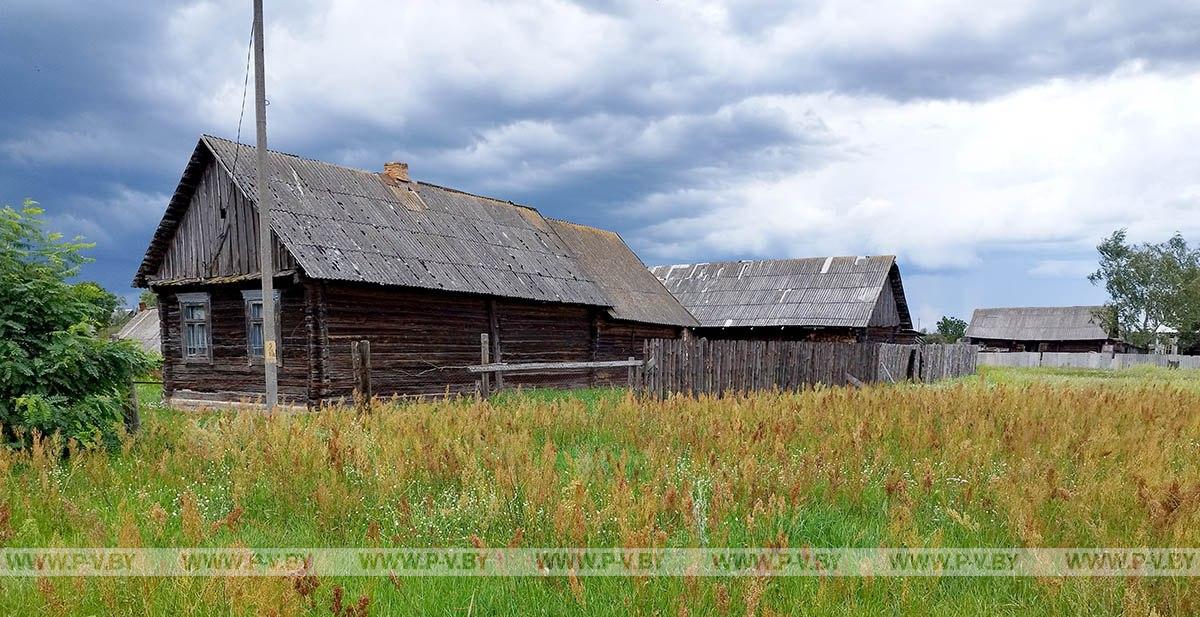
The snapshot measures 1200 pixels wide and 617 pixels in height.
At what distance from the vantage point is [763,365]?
50.7ft

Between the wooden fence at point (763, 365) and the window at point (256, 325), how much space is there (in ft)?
25.4

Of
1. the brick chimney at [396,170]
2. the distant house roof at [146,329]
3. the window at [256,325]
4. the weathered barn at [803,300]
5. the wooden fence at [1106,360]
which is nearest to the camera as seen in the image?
the window at [256,325]

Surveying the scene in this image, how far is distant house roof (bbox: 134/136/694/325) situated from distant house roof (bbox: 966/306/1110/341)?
150ft

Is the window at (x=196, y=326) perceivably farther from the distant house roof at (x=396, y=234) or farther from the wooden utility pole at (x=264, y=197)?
the wooden utility pole at (x=264, y=197)

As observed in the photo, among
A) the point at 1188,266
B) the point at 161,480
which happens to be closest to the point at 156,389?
the point at 161,480

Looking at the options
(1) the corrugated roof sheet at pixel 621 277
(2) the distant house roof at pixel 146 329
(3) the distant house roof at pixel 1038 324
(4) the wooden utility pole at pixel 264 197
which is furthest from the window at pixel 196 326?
(3) the distant house roof at pixel 1038 324

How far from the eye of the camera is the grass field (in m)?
3.33

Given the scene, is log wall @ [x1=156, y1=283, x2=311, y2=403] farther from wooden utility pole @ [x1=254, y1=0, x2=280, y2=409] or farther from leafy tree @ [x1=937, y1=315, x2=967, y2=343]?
leafy tree @ [x1=937, y1=315, x2=967, y2=343]

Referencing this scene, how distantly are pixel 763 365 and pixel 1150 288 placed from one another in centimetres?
4637

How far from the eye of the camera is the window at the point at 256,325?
50.9 feet

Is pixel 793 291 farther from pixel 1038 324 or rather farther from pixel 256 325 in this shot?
pixel 1038 324

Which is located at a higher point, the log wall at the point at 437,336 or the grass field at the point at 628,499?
the log wall at the point at 437,336

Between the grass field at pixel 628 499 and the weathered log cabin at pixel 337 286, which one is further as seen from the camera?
the weathered log cabin at pixel 337 286

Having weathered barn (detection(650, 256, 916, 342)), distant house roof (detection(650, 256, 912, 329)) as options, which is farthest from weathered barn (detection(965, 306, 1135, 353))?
distant house roof (detection(650, 256, 912, 329))
